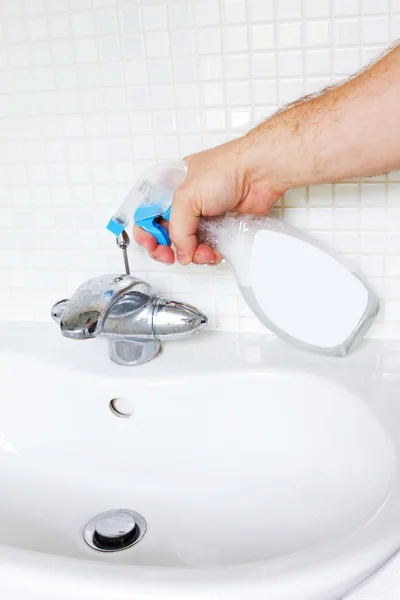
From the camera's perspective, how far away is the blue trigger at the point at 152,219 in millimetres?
659

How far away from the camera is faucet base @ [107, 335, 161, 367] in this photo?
735mm

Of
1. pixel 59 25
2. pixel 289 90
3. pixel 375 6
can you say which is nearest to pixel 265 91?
pixel 289 90

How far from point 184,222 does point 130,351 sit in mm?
168

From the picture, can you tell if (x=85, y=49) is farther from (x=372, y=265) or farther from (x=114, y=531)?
(x=114, y=531)

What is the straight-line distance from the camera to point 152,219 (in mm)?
664

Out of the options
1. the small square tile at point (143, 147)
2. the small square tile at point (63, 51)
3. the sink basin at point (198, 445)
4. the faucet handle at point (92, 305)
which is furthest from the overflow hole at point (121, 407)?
the small square tile at point (63, 51)

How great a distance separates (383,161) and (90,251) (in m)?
0.38

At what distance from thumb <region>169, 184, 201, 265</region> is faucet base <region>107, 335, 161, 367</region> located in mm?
119

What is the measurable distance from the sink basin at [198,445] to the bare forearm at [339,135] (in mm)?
210

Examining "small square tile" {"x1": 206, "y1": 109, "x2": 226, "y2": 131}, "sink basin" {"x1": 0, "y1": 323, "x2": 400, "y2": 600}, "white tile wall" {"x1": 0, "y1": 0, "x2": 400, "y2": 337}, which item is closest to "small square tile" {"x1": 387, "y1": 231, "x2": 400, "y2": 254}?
"white tile wall" {"x1": 0, "y1": 0, "x2": 400, "y2": 337}

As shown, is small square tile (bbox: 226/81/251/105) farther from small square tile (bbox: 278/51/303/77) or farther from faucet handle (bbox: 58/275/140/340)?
faucet handle (bbox: 58/275/140/340)

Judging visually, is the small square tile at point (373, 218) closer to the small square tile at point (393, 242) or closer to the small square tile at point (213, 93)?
the small square tile at point (393, 242)

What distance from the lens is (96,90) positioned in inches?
28.8

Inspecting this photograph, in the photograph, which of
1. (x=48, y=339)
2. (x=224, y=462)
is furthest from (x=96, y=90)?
(x=224, y=462)
